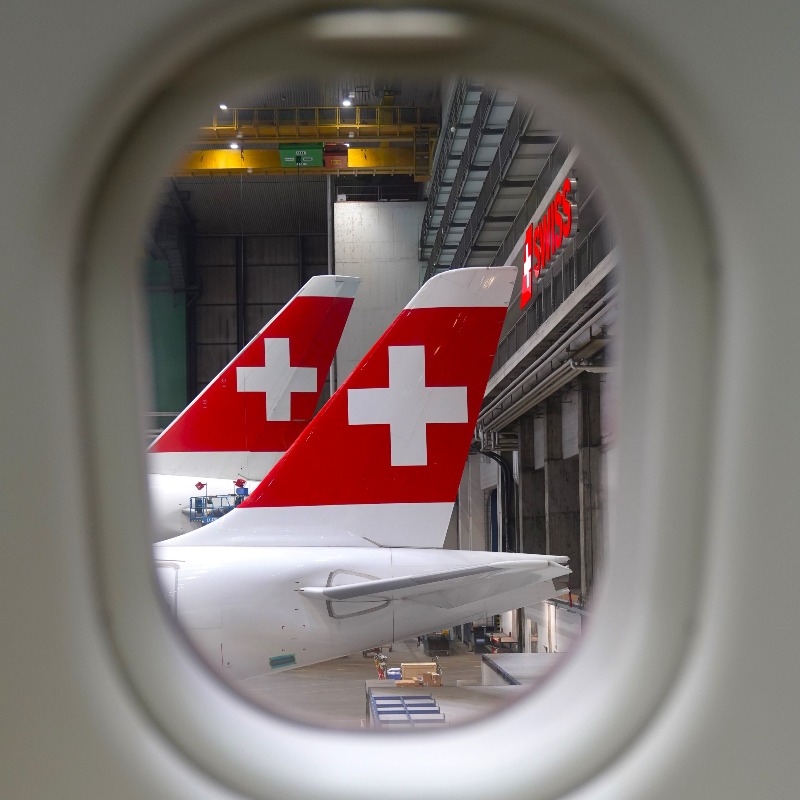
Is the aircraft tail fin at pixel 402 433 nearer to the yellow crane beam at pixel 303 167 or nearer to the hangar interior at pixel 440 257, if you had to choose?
the hangar interior at pixel 440 257

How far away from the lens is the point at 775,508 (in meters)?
0.84

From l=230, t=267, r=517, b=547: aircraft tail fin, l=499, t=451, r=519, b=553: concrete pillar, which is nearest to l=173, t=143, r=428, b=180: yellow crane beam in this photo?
l=499, t=451, r=519, b=553: concrete pillar

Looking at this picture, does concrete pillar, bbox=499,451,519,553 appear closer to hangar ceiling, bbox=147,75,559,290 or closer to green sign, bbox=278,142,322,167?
hangar ceiling, bbox=147,75,559,290

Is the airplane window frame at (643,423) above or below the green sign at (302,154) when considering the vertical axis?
below

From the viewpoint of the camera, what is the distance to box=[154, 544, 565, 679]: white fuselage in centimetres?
392

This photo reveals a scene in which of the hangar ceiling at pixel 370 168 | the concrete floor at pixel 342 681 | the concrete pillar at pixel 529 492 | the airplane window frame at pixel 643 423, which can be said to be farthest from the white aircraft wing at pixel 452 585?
the concrete pillar at pixel 529 492

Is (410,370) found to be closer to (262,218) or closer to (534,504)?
(534,504)

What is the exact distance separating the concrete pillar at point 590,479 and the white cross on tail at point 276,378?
3151 millimetres

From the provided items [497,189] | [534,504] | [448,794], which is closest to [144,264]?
[448,794]

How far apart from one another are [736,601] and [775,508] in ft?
0.30

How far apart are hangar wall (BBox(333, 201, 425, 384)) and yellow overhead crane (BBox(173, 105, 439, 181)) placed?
0.71 metres

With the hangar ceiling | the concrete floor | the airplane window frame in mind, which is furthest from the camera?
the hangar ceiling

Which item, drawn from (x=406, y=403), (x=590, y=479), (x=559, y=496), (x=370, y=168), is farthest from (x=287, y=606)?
(x=370, y=168)

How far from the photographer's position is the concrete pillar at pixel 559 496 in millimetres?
10508
